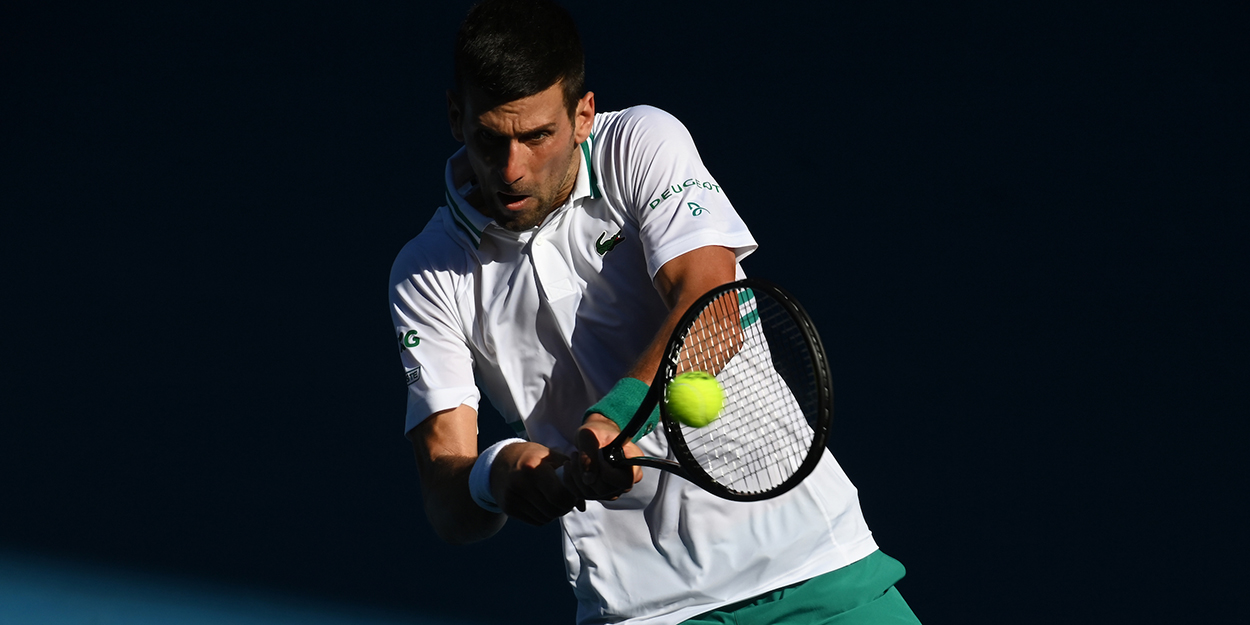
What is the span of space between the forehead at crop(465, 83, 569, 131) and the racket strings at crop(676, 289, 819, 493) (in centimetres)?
34

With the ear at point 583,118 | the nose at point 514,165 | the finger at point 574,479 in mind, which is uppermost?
→ the ear at point 583,118

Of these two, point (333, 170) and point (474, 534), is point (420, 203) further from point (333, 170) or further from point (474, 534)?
point (474, 534)

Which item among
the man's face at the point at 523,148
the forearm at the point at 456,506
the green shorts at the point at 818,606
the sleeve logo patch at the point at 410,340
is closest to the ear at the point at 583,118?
the man's face at the point at 523,148

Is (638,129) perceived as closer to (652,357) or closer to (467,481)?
(652,357)

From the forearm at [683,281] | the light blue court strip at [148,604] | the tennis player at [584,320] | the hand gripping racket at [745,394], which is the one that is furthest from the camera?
the light blue court strip at [148,604]

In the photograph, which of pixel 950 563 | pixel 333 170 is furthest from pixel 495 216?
pixel 333 170

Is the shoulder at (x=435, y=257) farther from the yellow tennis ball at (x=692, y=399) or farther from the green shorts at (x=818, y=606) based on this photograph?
the green shorts at (x=818, y=606)

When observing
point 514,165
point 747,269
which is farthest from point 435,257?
point 747,269

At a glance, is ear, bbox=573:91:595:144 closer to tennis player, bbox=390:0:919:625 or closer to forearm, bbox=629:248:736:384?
tennis player, bbox=390:0:919:625

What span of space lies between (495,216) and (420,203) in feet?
6.90

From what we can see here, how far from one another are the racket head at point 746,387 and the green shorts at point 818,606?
5.8 inches

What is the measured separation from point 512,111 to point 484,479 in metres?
0.47

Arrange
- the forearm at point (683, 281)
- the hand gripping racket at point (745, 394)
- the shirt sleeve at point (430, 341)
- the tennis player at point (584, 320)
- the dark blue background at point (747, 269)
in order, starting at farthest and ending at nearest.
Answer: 1. the dark blue background at point (747, 269)
2. the shirt sleeve at point (430, 341)
3. the tennis player at point (584, 320)
4. the forearm at point (683, 281)
5. the hand gripping racket at point (745, 394)

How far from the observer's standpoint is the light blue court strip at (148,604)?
3109 mm
